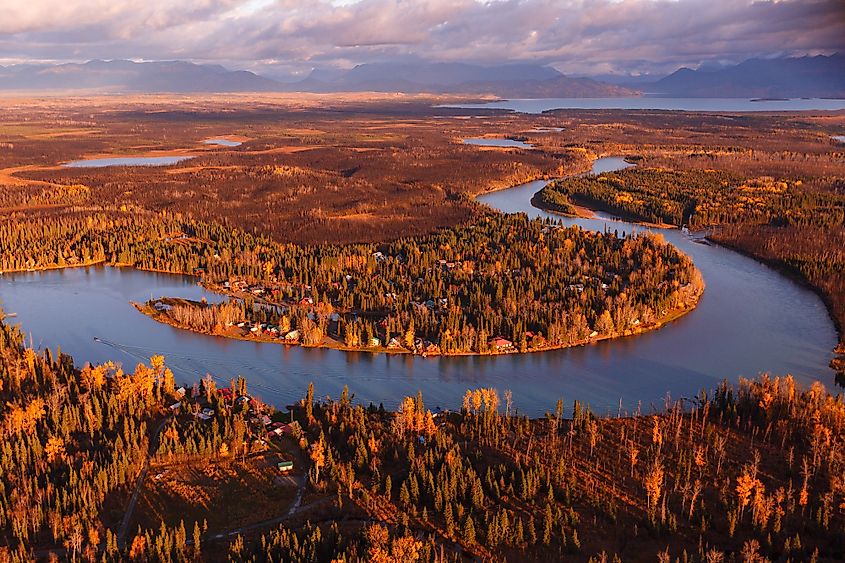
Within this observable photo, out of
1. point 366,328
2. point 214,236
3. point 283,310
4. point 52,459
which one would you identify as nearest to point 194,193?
point 214,236

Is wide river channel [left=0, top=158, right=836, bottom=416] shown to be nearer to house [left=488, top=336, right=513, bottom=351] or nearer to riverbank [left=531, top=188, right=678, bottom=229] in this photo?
house [left=488, top=336, right=513, bottom=351]

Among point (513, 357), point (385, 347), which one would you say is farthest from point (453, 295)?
point (513, 357)

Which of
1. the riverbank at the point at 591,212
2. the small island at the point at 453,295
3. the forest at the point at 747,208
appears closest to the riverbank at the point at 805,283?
the forest at the point at 747,208

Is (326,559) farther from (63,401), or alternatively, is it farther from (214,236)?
(214,236)

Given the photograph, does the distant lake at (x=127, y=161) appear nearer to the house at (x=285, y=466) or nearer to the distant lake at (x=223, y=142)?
the distant lake at (x=223, y=142)

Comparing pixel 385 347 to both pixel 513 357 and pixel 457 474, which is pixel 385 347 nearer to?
pixel 513 357
